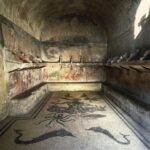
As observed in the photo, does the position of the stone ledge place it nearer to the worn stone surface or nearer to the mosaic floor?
the mosaic floor

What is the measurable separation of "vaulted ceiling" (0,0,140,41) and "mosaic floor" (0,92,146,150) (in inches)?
103

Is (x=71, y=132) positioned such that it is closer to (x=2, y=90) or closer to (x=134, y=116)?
(x=134, y=116)

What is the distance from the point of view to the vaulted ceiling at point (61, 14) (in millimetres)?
5047

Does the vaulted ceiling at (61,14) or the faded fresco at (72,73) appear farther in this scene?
the faded fresco at (72,73)

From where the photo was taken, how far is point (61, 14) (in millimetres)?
8172

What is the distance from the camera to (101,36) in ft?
29.0

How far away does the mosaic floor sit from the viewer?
2.94 metres

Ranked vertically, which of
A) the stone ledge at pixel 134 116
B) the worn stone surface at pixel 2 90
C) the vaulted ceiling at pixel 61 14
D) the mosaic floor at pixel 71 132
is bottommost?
the mosaic floor at pixel 71 132

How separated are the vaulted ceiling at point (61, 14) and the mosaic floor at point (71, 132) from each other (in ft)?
8.58

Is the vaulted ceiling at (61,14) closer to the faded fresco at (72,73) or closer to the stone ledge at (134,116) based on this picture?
the faded fresco at (72,73)

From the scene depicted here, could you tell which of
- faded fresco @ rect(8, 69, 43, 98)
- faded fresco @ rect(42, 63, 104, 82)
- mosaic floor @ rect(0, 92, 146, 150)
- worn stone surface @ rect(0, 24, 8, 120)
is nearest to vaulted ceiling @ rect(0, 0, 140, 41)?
worn stone surface @ rect(0, 24, 8, 120)

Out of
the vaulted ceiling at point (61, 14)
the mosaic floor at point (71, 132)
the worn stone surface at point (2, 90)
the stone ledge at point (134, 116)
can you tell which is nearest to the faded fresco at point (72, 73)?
the vaulted ceiling at point (61, 14)

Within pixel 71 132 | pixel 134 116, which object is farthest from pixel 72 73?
pixel 71 132

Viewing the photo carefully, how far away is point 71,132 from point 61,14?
605 centimetres
